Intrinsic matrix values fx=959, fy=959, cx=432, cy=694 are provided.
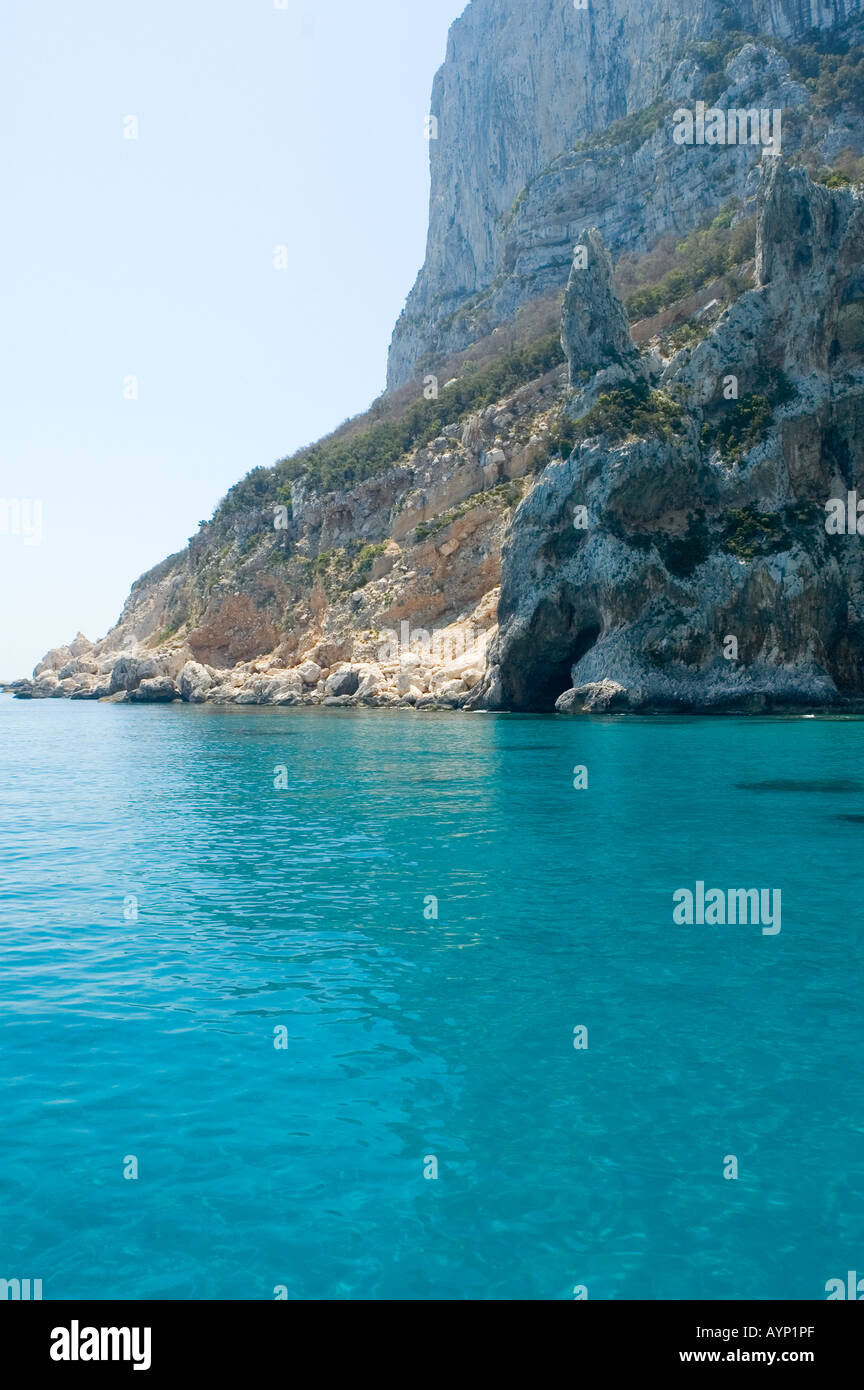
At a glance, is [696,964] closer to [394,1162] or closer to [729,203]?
[394,1162]

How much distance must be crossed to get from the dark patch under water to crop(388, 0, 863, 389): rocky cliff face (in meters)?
79.3

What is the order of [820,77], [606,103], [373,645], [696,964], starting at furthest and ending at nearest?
[606,103]
[820,77]
[373,645]
[696,964]

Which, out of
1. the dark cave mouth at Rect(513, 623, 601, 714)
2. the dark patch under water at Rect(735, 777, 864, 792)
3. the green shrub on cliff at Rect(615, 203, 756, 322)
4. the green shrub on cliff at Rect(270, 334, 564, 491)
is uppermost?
the green shrub on cliff at Rect(615, 203, 756, 322)

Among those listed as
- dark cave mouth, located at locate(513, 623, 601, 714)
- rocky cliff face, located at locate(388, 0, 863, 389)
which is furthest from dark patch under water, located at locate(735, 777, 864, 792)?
rocky cliff face, located at locate(388, 0, 863, 389)

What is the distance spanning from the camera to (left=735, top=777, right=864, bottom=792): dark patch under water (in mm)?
26919

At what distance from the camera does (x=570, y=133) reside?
121 m

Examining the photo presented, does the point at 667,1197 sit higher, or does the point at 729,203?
the point at 729,203

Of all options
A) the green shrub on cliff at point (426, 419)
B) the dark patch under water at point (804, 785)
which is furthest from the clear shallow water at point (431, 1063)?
the green shrub on cliff at point (426, 419)

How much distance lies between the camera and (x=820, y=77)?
298 feet

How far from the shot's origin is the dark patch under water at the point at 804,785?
2692 cm

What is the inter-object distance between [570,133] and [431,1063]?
5341 inches

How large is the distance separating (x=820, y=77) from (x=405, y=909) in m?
104

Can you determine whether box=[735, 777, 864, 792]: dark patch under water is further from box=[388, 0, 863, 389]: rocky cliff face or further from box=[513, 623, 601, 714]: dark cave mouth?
box=[388, 0, 863, 389]: rocky cliff face
